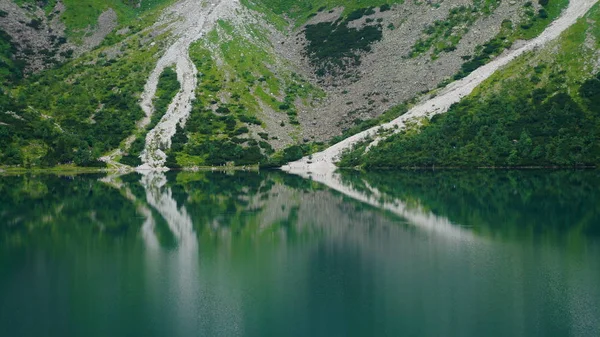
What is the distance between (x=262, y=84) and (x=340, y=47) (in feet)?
100

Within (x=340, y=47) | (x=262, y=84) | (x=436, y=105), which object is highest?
(x=340, y=47)

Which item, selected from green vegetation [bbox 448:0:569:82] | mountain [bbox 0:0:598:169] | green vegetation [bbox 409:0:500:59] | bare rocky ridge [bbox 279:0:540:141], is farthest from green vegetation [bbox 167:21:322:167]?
green vegetation [bbox 448:0:569:82]

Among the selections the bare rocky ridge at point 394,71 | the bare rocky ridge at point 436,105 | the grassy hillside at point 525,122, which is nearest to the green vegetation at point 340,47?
the bare rocky ridge at point 394,71

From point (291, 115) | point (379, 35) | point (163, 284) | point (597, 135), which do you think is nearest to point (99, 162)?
point (291, 115)

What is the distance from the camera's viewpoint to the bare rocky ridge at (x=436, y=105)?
144 meters

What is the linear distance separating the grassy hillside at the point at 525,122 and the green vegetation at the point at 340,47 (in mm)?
46685

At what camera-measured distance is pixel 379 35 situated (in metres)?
187

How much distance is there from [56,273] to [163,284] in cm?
793

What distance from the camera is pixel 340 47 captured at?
19000 cm

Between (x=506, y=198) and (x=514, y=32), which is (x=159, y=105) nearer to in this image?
(x=514, y=32)

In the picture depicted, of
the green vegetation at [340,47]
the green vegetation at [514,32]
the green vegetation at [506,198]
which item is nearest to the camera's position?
the green vegetation at [506,198]

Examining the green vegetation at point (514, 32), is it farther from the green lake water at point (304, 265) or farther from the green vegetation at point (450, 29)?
the green lake water at point (304, 265)

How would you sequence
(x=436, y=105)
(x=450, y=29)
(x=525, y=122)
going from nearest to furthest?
(x=525, y=122) → (x=436, y=105) → (x=450, y=29)

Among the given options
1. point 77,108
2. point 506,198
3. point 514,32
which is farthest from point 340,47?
point 506,198
